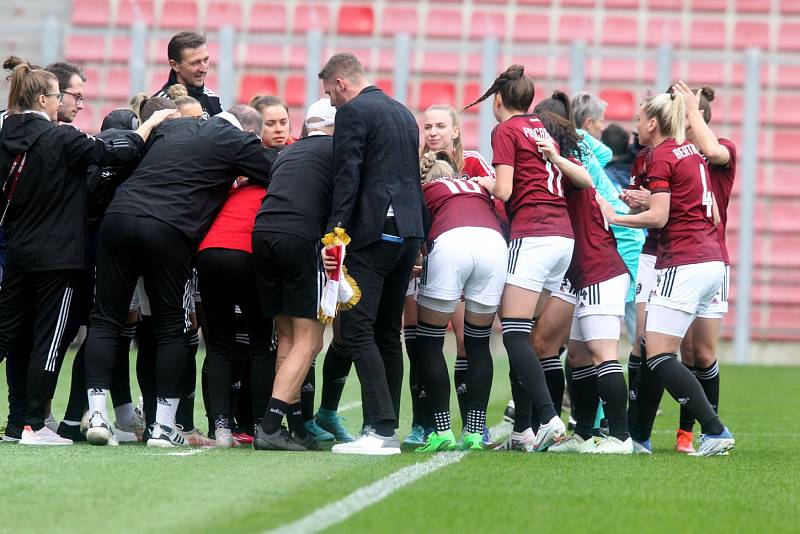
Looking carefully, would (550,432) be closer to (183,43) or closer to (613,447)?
(613,447)

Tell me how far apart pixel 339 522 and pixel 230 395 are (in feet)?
8.30

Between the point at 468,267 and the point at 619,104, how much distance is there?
10.8m

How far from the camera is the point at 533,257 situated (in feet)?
21.8

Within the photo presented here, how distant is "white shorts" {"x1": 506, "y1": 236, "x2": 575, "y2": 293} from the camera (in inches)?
262

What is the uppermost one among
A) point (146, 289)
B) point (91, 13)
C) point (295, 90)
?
point (91, 13)

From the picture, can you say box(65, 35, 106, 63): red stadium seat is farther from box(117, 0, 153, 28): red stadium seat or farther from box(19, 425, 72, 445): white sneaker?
box(19, 425, 72, 445): white sneaker

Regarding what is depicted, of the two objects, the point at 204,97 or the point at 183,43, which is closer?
the point at 183,43

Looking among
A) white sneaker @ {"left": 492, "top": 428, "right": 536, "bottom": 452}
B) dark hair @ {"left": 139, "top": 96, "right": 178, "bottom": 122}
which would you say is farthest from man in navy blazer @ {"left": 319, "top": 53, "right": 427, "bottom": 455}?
dark hair @ {"left": 139, "top": 96, "right": 178, "bottom": 122}

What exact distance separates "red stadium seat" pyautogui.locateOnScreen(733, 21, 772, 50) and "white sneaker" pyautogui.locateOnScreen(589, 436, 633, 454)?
11817 millimetres

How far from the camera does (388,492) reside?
5023 millimetres

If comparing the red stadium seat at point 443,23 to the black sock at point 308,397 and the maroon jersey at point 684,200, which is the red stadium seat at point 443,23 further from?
the maroon jersey at point 684,200

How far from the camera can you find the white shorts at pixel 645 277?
7625 millimetres

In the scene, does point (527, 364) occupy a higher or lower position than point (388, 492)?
higher

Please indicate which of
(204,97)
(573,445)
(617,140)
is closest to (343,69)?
(204,97)
